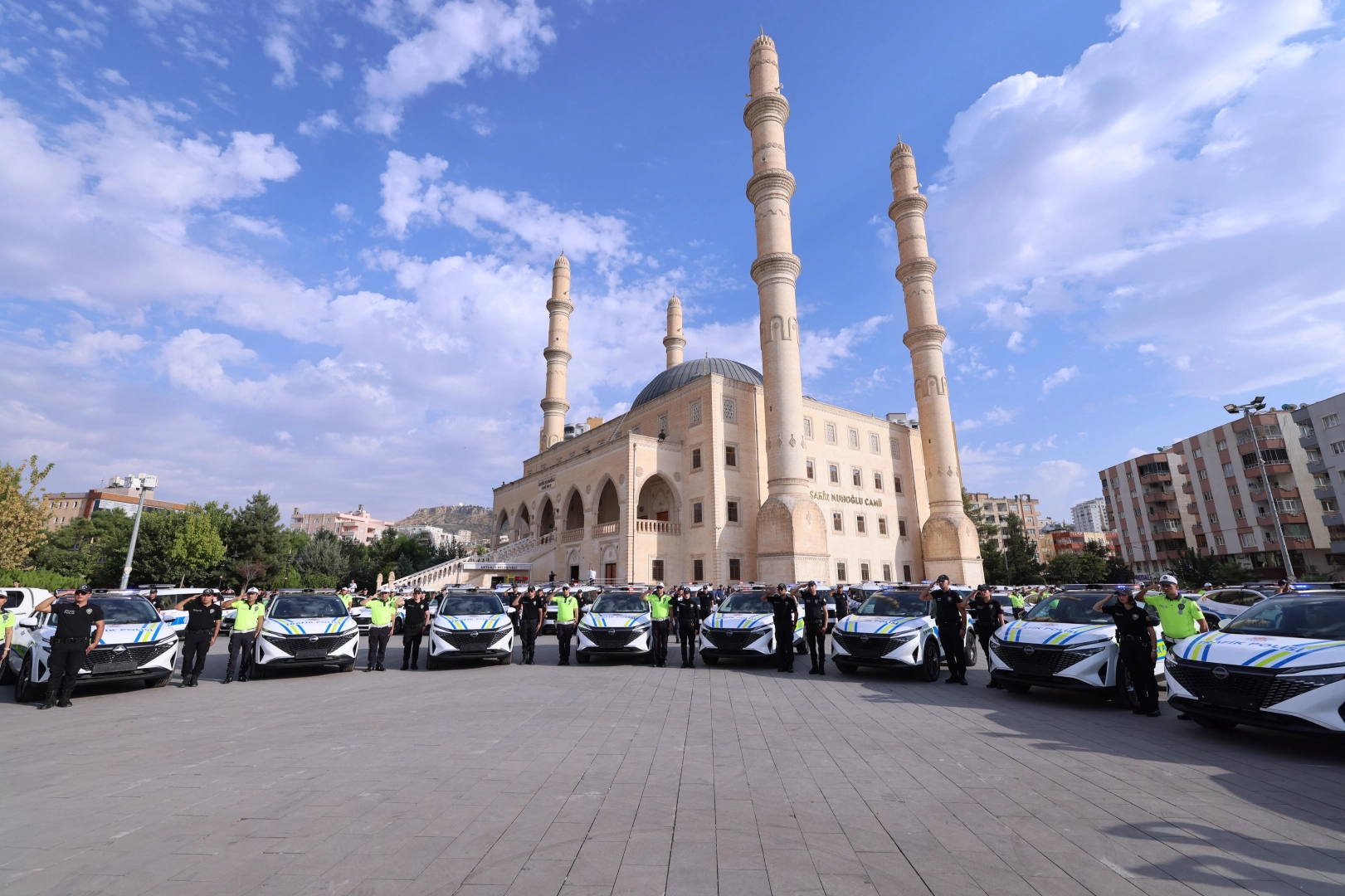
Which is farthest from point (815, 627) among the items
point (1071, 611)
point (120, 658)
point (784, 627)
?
point (120, 658)

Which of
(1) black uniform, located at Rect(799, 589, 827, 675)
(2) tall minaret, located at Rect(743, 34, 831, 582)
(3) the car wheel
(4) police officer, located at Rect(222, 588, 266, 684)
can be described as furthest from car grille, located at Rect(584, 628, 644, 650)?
(2) tall minaret, located at Rect(743, 34, 831, 582)

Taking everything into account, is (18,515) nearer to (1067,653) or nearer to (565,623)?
(565,623)

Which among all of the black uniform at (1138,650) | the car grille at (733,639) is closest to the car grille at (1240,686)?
the black uniform at (1138,650)

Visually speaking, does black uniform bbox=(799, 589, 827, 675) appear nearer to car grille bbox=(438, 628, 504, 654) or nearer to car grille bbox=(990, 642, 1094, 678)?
car grille bbox=(990, 642, 1094, 678)

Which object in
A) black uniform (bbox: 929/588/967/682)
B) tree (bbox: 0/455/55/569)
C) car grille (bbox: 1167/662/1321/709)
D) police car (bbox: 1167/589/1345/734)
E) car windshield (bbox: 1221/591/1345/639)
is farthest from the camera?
tree (bbox: 0/455/55/569)

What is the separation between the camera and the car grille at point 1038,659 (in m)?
8.23

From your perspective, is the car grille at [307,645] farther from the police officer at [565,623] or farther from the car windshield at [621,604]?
the car windshield at [621,604]

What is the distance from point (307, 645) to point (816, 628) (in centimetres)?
915

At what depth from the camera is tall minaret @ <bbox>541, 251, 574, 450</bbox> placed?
51312 mm

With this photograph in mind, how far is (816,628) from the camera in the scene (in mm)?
12352

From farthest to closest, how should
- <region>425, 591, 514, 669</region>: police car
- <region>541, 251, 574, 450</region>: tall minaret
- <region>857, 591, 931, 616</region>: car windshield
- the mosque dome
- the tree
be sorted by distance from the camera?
<region>541, 251, 574, 450</region>: tall minaret < the mosque dome < the tree < <region>425, 591, 514, 669</region>: police car < <region>857, 591, 931, 616</region>: car windshield

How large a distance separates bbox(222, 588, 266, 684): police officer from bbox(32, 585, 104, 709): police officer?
2.16 m

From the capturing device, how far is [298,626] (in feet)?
37.2

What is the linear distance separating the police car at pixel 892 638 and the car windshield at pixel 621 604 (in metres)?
4.40
